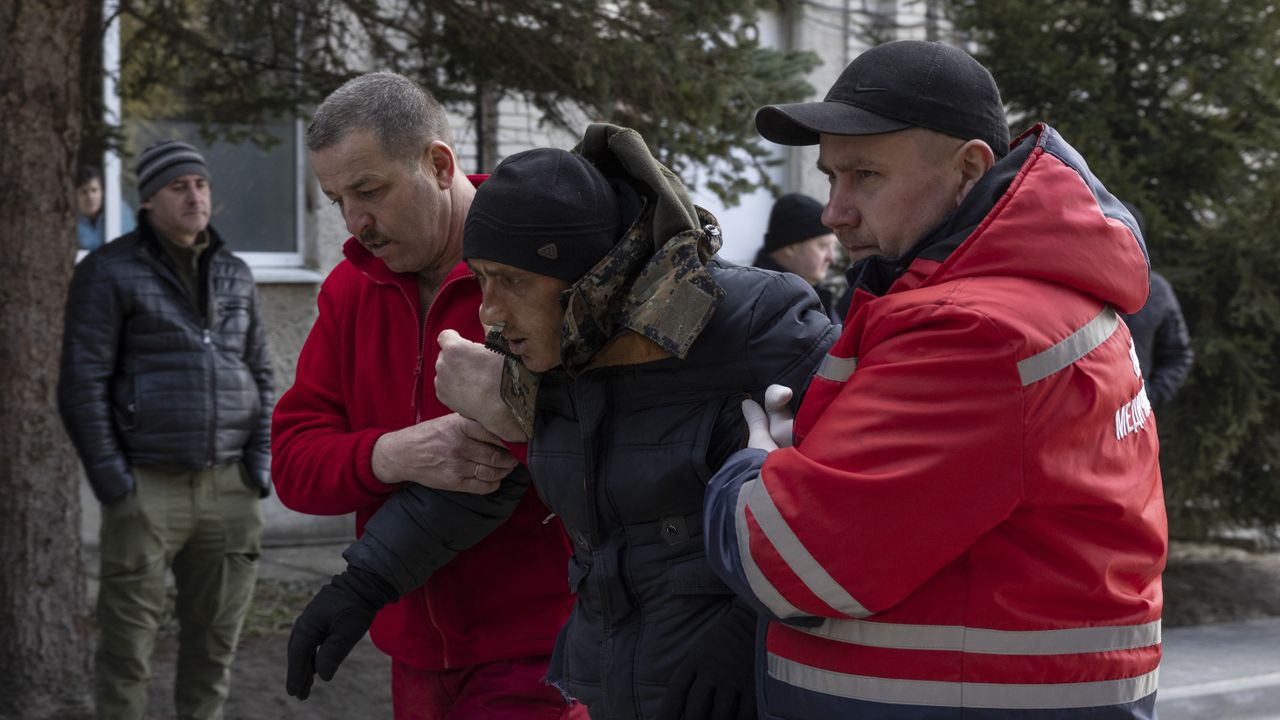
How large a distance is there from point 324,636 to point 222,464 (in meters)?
2.56

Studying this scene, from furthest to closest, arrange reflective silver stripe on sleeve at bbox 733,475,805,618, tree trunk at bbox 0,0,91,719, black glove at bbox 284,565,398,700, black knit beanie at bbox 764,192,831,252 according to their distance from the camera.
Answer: black knit beanie at bbox 764,192,831,252 < tree trunk at bbox 0,0,91,719 < black glove at bbox 284,565,398,700 < reflective silver stripe on sleeve at bbox 733,475,805,618

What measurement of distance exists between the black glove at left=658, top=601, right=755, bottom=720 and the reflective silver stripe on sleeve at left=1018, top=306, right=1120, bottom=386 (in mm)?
629

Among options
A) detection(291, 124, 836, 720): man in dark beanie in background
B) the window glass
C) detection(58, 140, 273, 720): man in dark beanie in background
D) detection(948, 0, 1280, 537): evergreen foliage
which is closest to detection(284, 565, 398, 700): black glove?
detection(291, 124, 836, 720): man in dark beanie in background

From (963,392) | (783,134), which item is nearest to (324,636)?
(783,134)

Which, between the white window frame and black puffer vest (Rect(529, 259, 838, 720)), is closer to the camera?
black puffer vest (Rect(529, 259, 838, 720))

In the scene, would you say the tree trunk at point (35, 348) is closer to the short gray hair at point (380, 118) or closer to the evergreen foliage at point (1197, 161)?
the short gray hair at point (380, 118)

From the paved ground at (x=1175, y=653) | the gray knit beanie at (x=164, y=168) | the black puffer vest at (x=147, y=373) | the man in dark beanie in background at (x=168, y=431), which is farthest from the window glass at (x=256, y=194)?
the black puffer vest at (x=147, y=373)

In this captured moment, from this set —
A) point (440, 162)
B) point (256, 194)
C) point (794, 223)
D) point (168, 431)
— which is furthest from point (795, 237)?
point (256, 194)

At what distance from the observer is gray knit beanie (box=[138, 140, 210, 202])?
5.13 m

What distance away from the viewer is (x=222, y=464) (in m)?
5.07

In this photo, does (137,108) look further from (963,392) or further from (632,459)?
(963,392)

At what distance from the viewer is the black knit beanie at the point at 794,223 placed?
20.4ft

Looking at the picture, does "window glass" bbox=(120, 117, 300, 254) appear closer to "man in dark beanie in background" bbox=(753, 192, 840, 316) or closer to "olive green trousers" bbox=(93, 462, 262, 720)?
"man in dark beanie in background" bbox=(753, 192, 840, 316)

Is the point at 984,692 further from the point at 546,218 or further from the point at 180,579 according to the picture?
the point at 180,579
